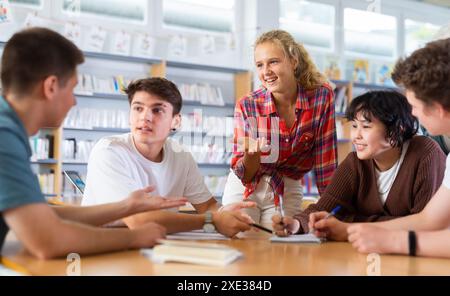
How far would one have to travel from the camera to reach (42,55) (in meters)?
0.98

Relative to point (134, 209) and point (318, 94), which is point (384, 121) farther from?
point (134, 209)

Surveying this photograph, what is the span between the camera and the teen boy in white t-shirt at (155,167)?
1326 mm

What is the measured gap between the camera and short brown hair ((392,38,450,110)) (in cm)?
114

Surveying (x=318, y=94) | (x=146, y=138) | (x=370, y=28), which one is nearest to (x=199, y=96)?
(x=370, y=28)

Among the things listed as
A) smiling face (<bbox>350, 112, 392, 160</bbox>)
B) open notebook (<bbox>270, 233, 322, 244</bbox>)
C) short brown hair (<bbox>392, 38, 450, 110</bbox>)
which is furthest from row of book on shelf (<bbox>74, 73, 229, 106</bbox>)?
short brown hair (<bbox>392, 38, 450, 110</bbox>)

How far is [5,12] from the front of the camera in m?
4.78

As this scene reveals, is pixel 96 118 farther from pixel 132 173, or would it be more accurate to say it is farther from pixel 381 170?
pixel 381 170

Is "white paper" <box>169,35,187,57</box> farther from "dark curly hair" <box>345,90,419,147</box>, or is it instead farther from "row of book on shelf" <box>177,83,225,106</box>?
"dark curly hair" <box>345,90,419,147</box>

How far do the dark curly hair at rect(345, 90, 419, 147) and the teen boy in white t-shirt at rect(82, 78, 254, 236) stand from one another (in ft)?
1.68

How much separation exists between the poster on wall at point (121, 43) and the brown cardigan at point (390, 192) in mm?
4011

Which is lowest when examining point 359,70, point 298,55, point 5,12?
point 298,55

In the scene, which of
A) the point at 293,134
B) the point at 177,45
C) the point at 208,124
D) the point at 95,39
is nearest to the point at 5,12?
the point at 95,39

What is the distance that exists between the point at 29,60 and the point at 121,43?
4.43 metres
